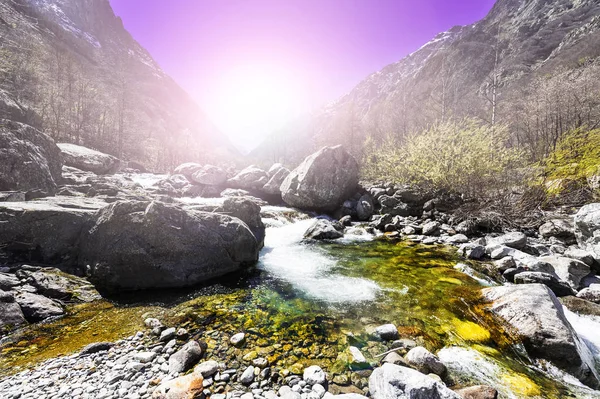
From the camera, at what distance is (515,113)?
83.6ft

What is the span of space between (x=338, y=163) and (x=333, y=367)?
15.4 meters

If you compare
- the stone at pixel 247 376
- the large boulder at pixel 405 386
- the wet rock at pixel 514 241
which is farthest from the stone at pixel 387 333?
the wet rock at pixel 514 241

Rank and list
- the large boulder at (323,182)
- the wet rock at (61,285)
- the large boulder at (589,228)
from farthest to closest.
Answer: the large boulder at (323,182) < the large boulder at (589,228) < the wet rock at (61,285)

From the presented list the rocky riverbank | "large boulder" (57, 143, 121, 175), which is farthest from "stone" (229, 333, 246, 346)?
"large boulder" (57, 143, 121, 175)

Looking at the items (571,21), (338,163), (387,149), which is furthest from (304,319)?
(571,21)

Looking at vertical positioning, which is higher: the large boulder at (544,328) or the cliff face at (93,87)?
the cliff face at (93,87)

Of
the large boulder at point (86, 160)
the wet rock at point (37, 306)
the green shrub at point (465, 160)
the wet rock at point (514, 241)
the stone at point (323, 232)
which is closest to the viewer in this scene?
the wet rock at point (37, 306)

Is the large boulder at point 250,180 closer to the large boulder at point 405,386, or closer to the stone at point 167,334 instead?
the stone at point 167,334

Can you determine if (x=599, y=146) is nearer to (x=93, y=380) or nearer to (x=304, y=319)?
(x=304, y=319)

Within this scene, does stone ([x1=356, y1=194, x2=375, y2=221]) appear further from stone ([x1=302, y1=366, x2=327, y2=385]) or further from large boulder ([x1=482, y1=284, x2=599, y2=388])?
stone ([x1=302, y1=366, x2=327, y2=385])

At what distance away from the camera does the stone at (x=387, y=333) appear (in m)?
4.25

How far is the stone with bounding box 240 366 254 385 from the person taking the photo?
326cm

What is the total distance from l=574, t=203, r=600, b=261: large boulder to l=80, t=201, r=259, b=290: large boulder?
1040cm

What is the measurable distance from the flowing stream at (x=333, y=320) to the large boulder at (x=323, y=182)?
9537 mm
